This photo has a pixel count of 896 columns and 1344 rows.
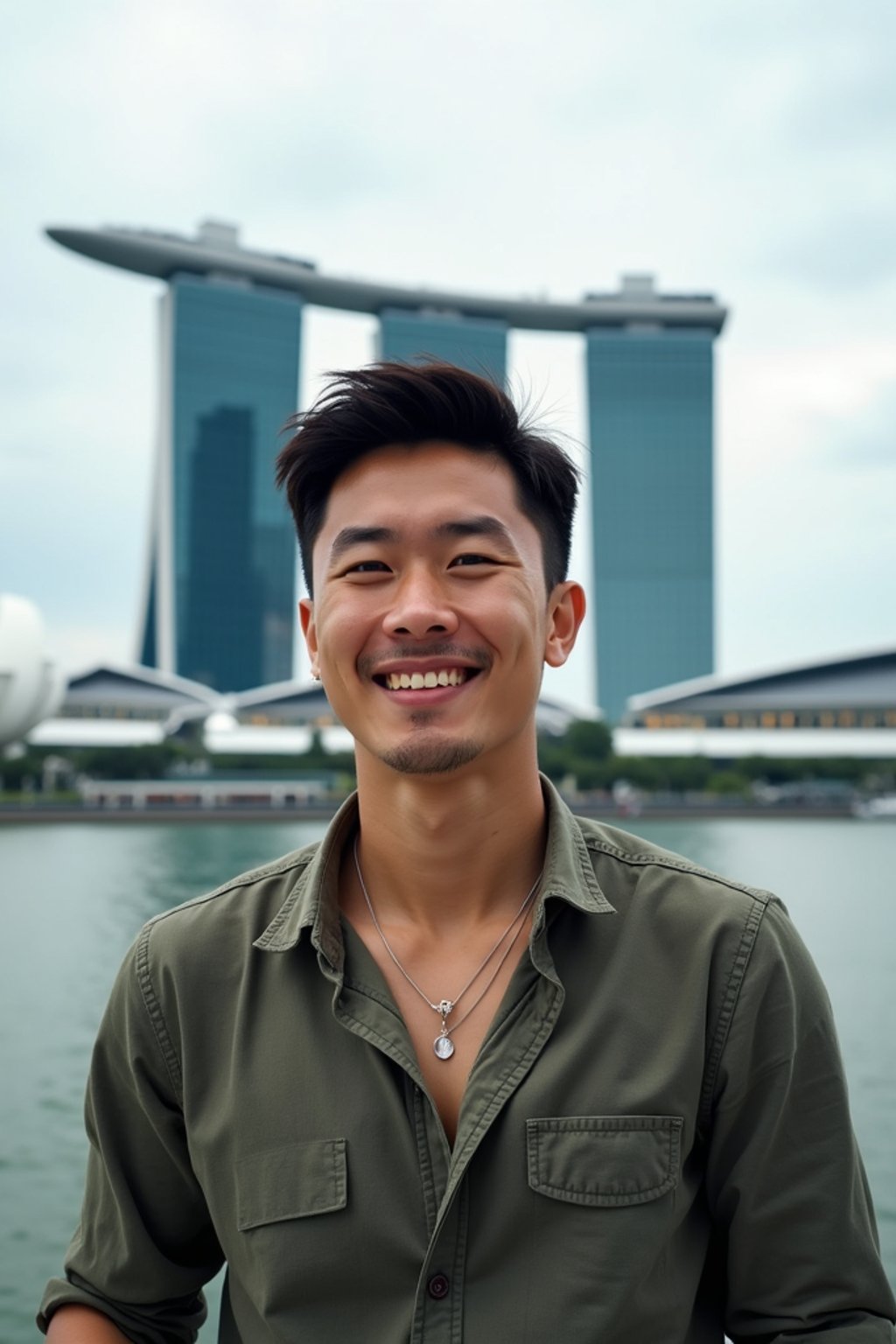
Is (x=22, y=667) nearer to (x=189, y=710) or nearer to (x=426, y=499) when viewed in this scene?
(x=189, y=710)

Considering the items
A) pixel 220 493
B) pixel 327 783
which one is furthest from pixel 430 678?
pixel 220 493

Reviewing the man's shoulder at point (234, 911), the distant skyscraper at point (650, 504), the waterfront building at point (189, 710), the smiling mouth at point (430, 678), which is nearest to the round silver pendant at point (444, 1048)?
the man's shoulder at point (234, 911)

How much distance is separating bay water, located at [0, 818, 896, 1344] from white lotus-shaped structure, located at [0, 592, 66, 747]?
10512mm

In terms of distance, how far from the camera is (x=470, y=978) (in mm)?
1481

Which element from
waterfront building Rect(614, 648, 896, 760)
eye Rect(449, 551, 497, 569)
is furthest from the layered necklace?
waterfront building Rect(614, 648, 896, 760)

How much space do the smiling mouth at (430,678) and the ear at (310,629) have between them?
0.51 feet

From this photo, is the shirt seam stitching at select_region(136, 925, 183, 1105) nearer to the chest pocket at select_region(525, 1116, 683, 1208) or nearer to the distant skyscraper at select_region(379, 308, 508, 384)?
the chest pocket at select_region(525, 1116, 683, 1208)

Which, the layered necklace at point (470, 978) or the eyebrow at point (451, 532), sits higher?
the eyebrow at point (451, 532)

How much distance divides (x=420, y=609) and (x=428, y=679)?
76mm

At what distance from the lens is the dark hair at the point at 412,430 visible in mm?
1482

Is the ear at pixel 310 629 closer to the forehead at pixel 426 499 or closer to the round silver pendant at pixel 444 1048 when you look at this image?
the forehead at pixel 426 499

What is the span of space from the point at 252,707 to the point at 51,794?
15.4 meters

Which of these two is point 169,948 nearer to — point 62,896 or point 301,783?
point 62,896

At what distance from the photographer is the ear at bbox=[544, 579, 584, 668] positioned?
64.0 inches
